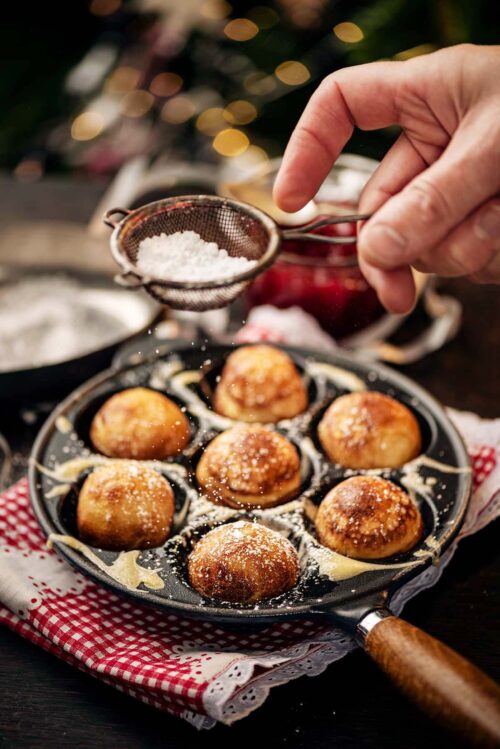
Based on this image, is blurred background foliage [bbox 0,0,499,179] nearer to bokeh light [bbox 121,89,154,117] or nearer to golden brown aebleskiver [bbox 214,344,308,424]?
bokeh light [bbox 121,89,154,117]

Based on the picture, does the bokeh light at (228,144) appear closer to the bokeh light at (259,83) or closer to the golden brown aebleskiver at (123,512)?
the bokeh light at (259,83)

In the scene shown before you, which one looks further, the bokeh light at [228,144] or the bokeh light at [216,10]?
the bokeh light at [228,144]

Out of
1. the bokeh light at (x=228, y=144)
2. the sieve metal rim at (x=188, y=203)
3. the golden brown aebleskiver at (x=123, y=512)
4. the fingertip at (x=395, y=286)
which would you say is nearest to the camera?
the sieve metal rim at (x=188, y=203)

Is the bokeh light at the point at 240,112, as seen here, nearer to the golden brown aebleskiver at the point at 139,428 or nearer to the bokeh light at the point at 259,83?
the bokeh light at the point at 259,83

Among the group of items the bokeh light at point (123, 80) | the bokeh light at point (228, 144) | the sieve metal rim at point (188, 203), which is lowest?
the bokeh light at point (228, 144)

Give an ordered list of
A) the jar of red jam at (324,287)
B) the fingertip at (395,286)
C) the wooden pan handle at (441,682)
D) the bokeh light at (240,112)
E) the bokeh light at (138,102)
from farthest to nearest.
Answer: the bokeh light at (138,102) → the bokeh light at (240,112) → the jar of red jam at (324,287) → the fingertip at (395,286) → the wooden pan handle at (441,682)

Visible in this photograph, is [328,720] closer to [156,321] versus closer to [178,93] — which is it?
[156,321]

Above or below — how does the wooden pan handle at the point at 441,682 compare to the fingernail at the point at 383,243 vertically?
below

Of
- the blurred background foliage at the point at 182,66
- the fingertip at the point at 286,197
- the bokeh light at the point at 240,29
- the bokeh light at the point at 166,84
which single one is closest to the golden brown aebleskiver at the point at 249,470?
the fingertip at the point at 286,197
